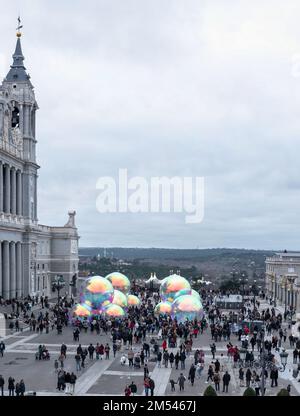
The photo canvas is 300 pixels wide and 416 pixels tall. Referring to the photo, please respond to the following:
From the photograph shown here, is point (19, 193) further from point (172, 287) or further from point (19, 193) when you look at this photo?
point (172, 287)

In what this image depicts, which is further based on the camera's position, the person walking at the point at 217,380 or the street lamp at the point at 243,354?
the street lamp at the point at 243,354

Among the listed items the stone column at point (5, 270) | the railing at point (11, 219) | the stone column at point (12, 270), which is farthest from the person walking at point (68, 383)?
the stone column at point (12, 270)

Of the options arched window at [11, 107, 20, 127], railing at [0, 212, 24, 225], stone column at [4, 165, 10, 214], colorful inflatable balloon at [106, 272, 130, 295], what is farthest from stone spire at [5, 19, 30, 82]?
colorful inflatable balloon at [106, 272, 130, 295]

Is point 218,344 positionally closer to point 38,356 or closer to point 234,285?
point 38,356

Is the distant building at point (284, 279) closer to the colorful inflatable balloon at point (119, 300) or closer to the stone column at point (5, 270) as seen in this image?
the colorful inflatable balloon at point (119, 300)
